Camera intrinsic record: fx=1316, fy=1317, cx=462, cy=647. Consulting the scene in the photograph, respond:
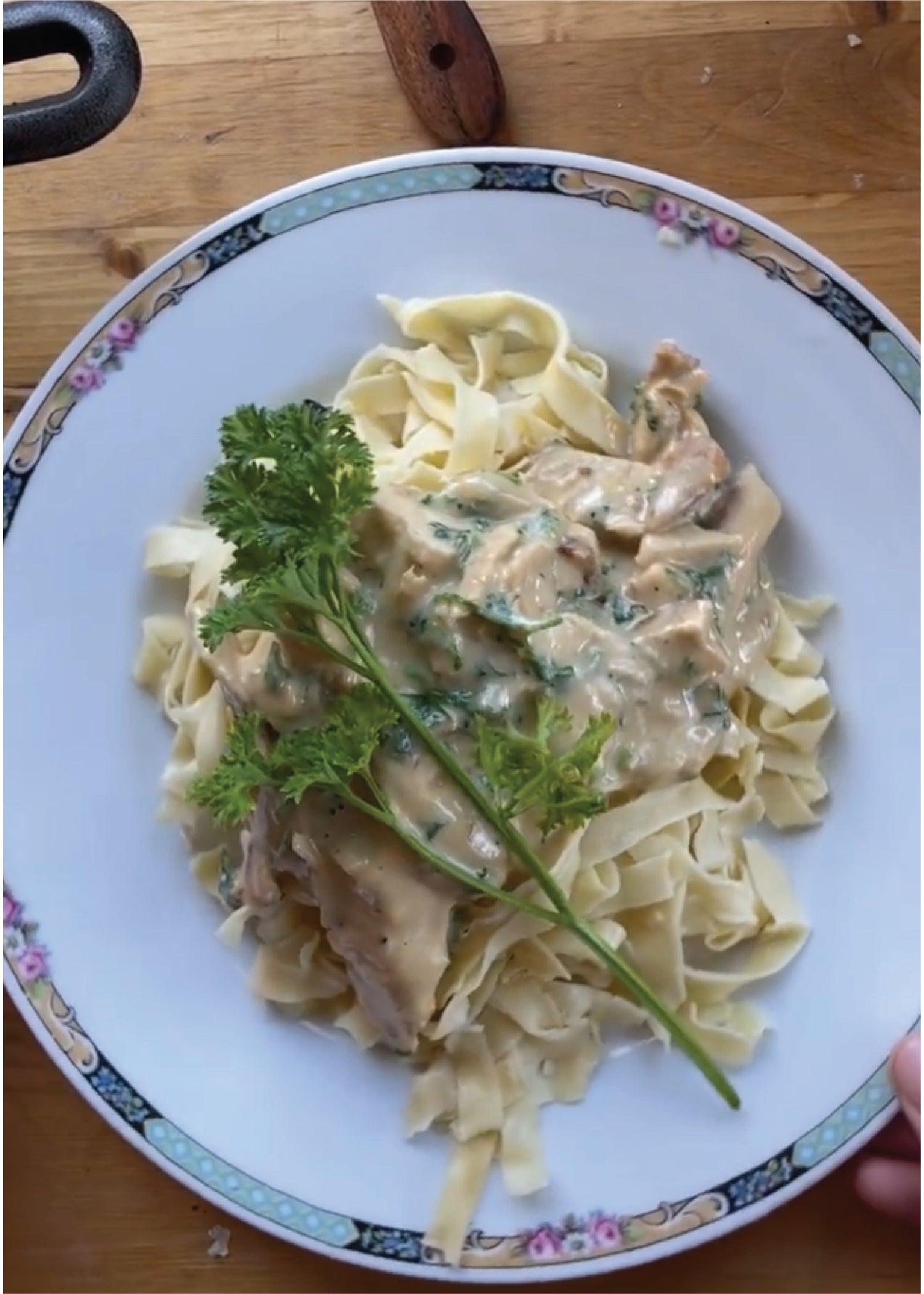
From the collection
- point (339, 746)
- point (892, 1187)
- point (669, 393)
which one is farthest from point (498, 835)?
point (892, 1187)

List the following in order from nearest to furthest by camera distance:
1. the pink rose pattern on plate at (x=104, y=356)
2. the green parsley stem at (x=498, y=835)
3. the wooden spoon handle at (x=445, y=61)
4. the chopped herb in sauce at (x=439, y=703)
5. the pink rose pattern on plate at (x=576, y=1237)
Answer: the green parsley stem at (x=498, y=835), the chopped herb in sauce at (x=439, y=703), the pink rose pattern on plate at (x=576, y=1237), the pink rose pattern on plate at (x=104, y=356), the wooden spoon handle at (x=445, y=61)

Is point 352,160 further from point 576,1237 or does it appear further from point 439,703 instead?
point 576,1237

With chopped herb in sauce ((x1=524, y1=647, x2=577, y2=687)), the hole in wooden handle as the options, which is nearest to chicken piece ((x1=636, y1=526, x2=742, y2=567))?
chopped herb in sauce ((x1=524, y1=647, x2=577, y2=687))

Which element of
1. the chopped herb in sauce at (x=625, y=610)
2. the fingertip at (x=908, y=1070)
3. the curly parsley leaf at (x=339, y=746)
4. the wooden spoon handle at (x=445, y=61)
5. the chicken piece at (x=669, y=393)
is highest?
the wooden spoon handle at (x=445, y=61)

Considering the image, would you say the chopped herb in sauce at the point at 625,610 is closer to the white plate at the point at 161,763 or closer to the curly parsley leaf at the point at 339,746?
the white plate at the point at 161,763

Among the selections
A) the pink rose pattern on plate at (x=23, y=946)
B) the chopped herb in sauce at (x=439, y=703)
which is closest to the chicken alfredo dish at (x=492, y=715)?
the chopped herb in sauce at (x=439, y=703)
